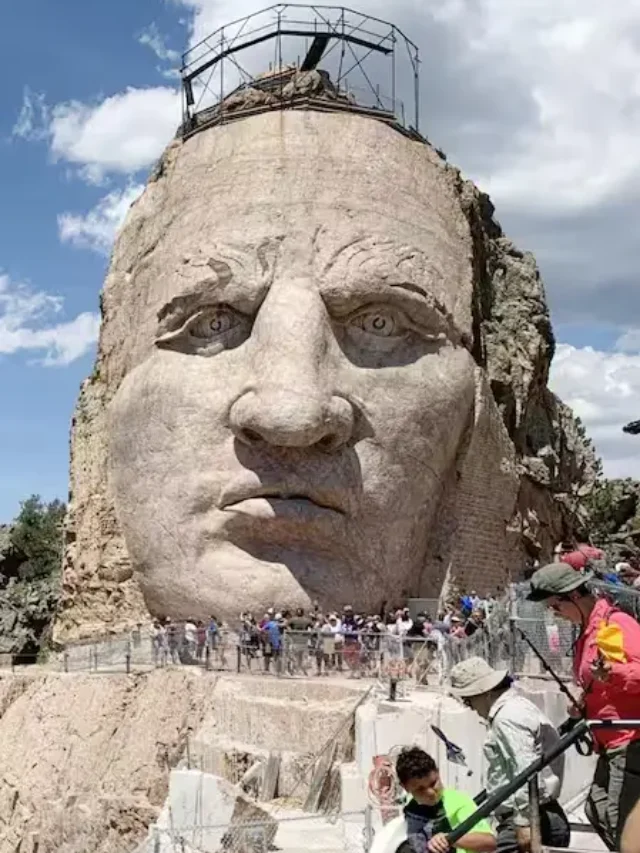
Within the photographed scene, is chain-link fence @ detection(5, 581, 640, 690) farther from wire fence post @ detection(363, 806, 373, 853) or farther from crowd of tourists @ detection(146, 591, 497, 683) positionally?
wire fence post @ detection(363, 806, 373, 853)

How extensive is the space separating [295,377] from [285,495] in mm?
1745

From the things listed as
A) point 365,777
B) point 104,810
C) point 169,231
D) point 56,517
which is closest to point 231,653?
point 104,810

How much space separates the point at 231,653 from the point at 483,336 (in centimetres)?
797

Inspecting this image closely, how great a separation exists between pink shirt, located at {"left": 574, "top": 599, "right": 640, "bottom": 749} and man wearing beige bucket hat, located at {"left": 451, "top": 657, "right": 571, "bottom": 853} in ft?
0.91

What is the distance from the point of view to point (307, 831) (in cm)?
956

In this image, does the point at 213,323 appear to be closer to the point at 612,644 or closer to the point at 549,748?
the point at 549,748

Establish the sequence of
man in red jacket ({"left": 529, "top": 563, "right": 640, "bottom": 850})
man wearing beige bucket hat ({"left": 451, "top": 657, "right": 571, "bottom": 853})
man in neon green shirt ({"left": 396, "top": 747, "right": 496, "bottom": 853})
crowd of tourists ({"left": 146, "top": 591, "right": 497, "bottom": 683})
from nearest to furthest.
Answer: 1. man in red jacket ({"left": 529, "top": 563, "right": 640, "bottom": 850})
2. man in neon green shirt ({"left": 396, "top": 747, "right": 496, "bottom": 853})
3. man wearing beige bucket hat ({"left": 451, "top": 657, "right": 571, "bottom": 853})
4. crowd of tourists ({"left": 146, "top": 591, "right": 497, "bottom": 683})

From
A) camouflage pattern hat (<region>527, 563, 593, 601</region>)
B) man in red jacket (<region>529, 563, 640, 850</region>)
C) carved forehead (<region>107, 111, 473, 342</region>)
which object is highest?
carved forehead (<region>107, 111, 473, 342</region>)

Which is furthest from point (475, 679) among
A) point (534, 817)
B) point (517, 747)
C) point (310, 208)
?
point (310, 208)

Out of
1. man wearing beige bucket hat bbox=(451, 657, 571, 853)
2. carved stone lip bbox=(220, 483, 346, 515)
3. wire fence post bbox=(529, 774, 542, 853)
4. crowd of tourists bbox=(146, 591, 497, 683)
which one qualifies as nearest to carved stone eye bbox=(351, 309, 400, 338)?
carved stone lip bbox=(220, 483, 346, 515)

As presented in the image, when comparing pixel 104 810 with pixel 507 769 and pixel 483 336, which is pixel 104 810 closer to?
pixel 507 769

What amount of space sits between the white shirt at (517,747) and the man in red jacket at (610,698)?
254 mm

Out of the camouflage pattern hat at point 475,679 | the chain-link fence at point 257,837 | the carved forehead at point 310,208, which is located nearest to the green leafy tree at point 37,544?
the carved forehead at point 310,208

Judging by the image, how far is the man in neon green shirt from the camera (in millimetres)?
4070
